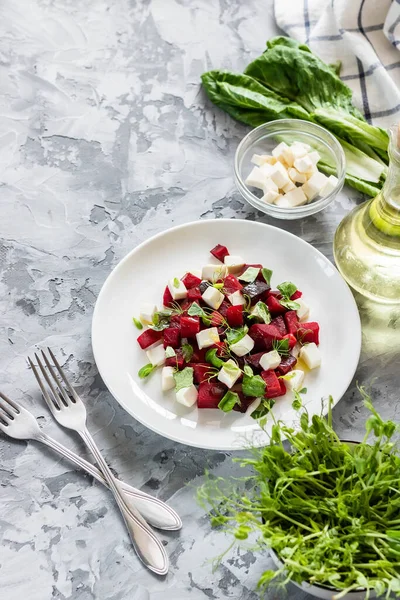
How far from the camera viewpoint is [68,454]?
146 cm

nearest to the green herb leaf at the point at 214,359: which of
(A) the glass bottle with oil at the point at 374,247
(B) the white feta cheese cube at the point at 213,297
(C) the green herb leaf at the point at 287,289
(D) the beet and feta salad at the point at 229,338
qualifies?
(D) the beet and feta salad at the point at 229,338

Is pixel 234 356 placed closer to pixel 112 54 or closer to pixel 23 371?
pixel 23 371

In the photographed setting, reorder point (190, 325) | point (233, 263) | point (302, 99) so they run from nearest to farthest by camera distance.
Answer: point (190, 325)
point (233, 263)
point (302, 99)

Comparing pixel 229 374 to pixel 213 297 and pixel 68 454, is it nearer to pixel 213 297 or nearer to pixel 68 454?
pixel 213 297

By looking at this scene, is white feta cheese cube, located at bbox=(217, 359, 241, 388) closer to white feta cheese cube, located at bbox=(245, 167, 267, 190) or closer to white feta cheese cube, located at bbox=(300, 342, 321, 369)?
white feta cheese cube, located at bbox=(300, 342, 321, 369)

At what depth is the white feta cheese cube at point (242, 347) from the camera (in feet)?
4.79

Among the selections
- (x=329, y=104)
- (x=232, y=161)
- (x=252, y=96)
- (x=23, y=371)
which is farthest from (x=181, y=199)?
(x=23, y=371)

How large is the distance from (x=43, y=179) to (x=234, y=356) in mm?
707

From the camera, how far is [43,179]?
1.81m

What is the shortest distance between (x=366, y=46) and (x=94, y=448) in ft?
4.00

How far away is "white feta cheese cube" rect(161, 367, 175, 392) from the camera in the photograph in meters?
1.47

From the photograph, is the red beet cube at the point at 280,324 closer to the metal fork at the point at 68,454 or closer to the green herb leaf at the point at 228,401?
the green herb leaf at the point at 228,401

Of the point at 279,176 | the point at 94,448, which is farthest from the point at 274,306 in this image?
the point at 94,448

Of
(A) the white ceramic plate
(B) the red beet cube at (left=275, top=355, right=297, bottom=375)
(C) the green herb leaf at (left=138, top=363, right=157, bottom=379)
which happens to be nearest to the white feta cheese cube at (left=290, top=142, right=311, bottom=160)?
(A) the white ceramic plate
